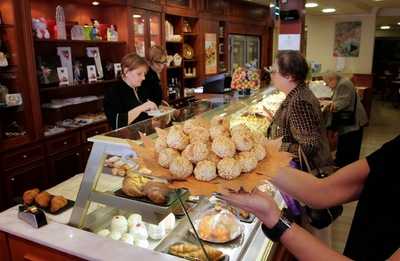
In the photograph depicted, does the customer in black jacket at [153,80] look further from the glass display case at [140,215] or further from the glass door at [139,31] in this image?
the glass display case at [140,215]

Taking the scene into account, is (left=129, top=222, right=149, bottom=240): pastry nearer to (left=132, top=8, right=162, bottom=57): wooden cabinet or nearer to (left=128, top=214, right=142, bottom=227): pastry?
(left=128, top=214, right=142, bottom=227): pastry

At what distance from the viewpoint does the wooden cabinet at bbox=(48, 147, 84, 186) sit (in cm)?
386

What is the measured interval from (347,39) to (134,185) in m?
11.3

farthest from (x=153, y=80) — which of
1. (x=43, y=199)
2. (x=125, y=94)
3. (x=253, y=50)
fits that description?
(x=253, y=50)

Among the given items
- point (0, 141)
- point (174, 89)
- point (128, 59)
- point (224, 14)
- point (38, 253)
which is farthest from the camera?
point (224, 14)

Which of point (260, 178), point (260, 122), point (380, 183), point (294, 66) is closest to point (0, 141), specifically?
point (260, 122)

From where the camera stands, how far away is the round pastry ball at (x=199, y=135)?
1.14 m

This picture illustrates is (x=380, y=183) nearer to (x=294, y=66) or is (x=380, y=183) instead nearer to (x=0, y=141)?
(x=294, y=66)

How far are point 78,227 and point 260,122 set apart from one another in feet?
6.18

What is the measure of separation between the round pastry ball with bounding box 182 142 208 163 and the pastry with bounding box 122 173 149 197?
714mm

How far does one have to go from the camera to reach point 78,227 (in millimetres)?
1600

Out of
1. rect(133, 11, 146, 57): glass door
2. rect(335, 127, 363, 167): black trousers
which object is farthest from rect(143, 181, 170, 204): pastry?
rect(335, 127, 363, 167): black trousers

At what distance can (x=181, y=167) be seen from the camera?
1023mm

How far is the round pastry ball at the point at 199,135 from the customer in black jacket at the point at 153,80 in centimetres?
248
